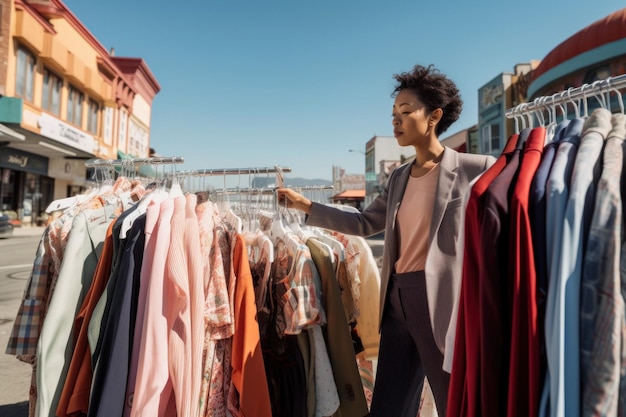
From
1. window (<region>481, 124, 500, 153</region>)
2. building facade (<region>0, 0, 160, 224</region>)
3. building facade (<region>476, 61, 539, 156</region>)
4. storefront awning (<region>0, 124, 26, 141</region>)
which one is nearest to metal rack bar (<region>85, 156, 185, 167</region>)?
building facade (<region>0, 0, 160, 224</region>)

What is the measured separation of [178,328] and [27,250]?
41.7ft

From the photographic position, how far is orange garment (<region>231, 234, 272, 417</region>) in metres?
1.69

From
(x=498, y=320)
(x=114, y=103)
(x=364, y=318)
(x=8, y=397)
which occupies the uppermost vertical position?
(x=114, y=103)

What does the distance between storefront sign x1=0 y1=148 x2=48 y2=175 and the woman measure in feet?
65.1

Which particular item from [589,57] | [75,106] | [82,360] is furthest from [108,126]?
[82,360]

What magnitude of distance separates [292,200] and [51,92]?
21037mm

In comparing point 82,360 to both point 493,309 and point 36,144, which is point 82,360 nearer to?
point 493,309

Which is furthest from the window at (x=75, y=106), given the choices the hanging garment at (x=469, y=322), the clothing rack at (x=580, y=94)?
the hanging garment at (x=469, y=322)

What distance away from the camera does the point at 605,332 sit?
83 cm

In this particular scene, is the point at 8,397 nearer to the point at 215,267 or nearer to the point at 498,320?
the point at 215,267

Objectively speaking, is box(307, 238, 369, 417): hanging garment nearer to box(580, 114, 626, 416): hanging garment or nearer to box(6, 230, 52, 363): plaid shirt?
box(580, 114, 626, 416): hanging garment

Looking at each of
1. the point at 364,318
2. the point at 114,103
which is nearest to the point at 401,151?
the point at 114,103

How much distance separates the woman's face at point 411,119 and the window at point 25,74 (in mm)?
18983

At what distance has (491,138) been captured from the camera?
20297 millimetres
